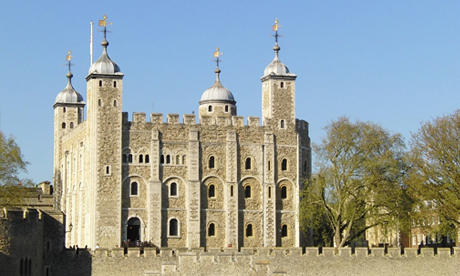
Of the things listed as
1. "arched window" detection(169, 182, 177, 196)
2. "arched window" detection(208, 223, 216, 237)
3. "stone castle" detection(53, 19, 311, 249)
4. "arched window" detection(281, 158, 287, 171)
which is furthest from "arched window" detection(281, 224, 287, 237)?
"arched window" detection(169, 182, 177, 196)

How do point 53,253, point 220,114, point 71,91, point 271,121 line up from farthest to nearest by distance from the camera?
1. point 71,91
2. point 220,114
3. point 271,121
4. point 53,253

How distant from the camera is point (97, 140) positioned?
79.2 meters

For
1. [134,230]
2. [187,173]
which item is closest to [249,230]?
[187,173]

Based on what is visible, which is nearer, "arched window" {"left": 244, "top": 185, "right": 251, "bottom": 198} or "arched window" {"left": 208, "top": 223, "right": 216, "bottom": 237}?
"arched window" {"left": 208, "top": 223, "right": 216, "bottom": 237}

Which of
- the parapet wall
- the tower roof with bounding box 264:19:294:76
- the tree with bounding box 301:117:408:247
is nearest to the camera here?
the parapet wall

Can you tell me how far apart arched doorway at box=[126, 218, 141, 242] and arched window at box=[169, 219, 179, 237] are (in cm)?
233

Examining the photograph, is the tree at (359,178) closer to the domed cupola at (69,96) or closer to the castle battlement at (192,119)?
the castle battlement at (192,119)

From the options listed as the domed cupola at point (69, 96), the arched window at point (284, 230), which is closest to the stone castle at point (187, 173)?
the arched window at point (284, 230)

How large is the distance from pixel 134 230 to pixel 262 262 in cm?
1829

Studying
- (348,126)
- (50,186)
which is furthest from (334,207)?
(50,186)

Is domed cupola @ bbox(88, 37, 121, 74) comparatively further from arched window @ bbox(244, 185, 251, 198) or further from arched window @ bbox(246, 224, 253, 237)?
arched window @ bbox(246, 224, 253, 237)

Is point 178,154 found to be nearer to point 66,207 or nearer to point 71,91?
point 66,207

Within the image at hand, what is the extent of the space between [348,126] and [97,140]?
18.3 m

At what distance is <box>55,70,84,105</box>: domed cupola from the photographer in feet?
314
